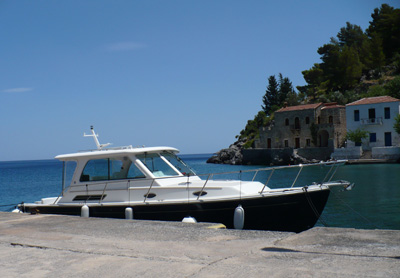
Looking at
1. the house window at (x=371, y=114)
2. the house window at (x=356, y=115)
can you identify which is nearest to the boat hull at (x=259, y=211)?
the house window at (x=371, y=114)

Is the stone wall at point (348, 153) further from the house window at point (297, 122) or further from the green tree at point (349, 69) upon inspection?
the green tree at point (349, 69)

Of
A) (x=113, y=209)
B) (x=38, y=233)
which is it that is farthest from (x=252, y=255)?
(x=113, y=209)

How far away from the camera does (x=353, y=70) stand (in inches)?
2714

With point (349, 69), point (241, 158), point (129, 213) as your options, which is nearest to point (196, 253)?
point (129, 213)

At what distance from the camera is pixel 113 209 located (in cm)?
1019

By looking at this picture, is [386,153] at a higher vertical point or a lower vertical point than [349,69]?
lower

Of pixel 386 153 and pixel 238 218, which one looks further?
pixel 386 153

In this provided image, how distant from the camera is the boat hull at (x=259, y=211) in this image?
9.44 metres

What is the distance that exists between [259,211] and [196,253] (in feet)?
18.3

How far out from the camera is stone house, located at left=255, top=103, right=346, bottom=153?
55906 millimetres

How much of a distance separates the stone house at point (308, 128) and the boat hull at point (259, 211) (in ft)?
150

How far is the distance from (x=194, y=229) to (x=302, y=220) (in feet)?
16.6

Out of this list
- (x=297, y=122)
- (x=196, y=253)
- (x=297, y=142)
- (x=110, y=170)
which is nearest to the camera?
(x=196, y=253)

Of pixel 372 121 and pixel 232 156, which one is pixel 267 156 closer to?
pixel 232 156
